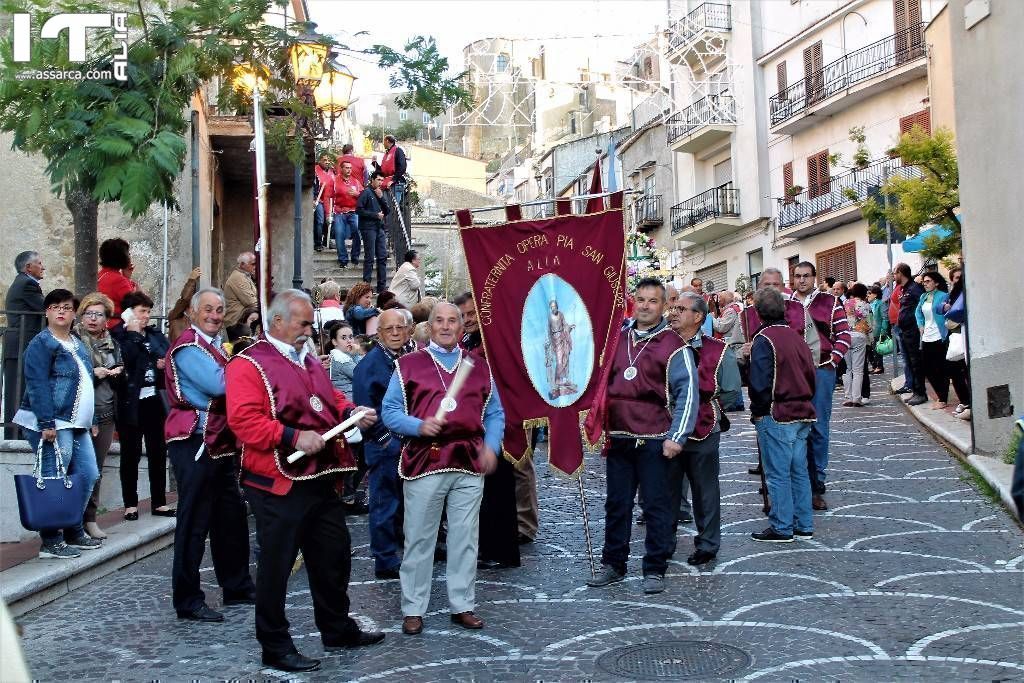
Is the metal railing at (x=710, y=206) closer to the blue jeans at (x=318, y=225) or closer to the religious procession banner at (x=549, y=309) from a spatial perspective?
the blue jeans at (x=318, y=225)

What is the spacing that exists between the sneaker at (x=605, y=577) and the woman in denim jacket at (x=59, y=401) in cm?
376

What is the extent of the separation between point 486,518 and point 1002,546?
3658mm

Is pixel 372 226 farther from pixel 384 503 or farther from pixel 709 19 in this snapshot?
pixel 709 19

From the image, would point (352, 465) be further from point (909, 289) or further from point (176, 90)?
point (909, 289)

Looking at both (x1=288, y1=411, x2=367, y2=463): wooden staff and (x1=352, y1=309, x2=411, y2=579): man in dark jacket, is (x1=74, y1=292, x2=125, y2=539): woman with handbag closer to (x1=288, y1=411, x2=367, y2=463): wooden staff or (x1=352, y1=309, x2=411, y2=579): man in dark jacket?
(x1=352, y1=309, x2=411, y2=579): man in dark jacket

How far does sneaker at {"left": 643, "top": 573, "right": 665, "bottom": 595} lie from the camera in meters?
7.24

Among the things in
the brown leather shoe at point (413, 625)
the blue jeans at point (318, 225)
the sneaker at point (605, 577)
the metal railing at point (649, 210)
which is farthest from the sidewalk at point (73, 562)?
the metal railing at point (649, 210)

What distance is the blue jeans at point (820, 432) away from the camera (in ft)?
32.4

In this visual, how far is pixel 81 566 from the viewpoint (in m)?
7.96

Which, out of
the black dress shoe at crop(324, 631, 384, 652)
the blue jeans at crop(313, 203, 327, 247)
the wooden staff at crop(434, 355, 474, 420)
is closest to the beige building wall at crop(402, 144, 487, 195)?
the blue jeans at crop(313, 203, 327, 247)

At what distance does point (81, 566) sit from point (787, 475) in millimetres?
5234

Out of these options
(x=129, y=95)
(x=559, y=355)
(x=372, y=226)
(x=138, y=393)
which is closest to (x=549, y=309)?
(x=559, y=355)

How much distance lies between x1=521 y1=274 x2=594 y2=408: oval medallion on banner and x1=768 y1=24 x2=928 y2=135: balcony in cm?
2596

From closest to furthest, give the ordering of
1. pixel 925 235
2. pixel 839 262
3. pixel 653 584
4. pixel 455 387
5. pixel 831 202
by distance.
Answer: pixel 455 387 < pixel 653 584 < pixel 925 235 < pixel 831 202 < pixel 839 262
